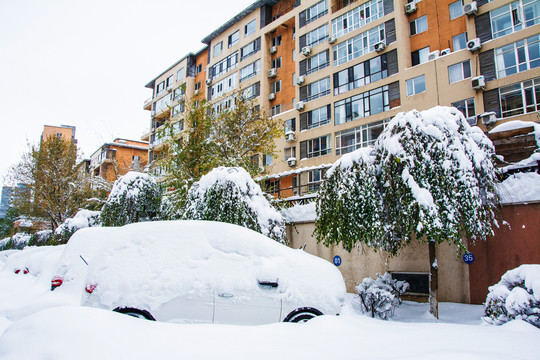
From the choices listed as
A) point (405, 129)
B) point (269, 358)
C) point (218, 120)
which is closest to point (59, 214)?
point (218, 120)

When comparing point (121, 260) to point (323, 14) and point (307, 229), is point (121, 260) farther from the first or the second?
point (323, 14)

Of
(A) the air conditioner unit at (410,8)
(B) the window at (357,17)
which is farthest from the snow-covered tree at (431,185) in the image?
(B) the window at (357,17)

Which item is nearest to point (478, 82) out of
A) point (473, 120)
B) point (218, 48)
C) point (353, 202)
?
point (473, 120)

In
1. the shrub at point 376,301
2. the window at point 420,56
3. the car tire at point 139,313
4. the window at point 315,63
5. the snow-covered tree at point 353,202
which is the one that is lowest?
the shrub at point 376,301

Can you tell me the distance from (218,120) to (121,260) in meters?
12.5

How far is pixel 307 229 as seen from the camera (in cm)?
1289

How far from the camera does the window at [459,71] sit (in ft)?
65.4

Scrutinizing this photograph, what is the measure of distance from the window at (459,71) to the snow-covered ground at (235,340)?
62.7 feet

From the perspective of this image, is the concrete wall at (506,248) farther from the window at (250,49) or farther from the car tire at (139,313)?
the window at (250,49)

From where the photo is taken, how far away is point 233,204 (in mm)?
10992

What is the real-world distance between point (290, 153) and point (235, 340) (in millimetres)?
25687

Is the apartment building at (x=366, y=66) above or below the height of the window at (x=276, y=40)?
below

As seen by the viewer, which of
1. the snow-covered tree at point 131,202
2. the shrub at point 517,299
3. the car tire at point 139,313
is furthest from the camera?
the snow-covered tree at point 131,202

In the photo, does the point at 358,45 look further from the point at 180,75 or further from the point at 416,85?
the point at 180,75
